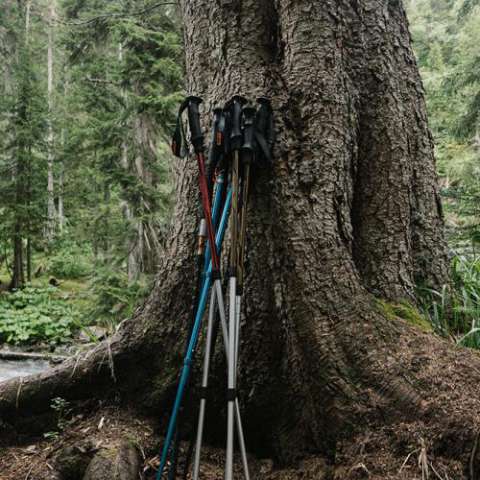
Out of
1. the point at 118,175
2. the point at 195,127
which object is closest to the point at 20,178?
the point at 118,175

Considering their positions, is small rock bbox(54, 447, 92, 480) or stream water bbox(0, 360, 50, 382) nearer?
small rock bbox(54, 447, 92, 480)

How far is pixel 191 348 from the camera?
2.10 metres

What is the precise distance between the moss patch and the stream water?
5.30 m

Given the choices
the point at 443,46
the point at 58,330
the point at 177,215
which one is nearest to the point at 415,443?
the point at 177,215

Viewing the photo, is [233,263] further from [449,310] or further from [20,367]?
[20,367]

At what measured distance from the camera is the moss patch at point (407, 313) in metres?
2.47

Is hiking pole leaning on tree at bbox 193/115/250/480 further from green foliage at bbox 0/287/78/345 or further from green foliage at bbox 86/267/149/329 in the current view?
green foliage at bbox 0/287/78/345

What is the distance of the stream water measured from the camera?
21.3ft

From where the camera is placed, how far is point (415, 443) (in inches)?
71.5

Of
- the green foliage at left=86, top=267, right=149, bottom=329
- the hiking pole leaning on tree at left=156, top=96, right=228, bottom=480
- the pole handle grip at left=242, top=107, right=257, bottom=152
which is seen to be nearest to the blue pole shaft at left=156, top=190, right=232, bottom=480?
the hiking pole leaning on tree at left=156, top=96, right=228, bottom=480

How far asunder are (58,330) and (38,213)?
137 inches

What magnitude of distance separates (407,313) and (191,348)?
3.86 feet

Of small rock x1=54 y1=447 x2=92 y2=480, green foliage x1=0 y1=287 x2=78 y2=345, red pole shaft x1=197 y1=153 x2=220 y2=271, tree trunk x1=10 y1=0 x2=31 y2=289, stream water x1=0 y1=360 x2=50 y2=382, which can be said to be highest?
tree trunk x1=10 y1=0 x2=31 y2=289

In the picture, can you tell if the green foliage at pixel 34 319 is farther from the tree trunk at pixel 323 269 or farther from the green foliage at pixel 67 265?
the tree trunk at pixel 323 269
